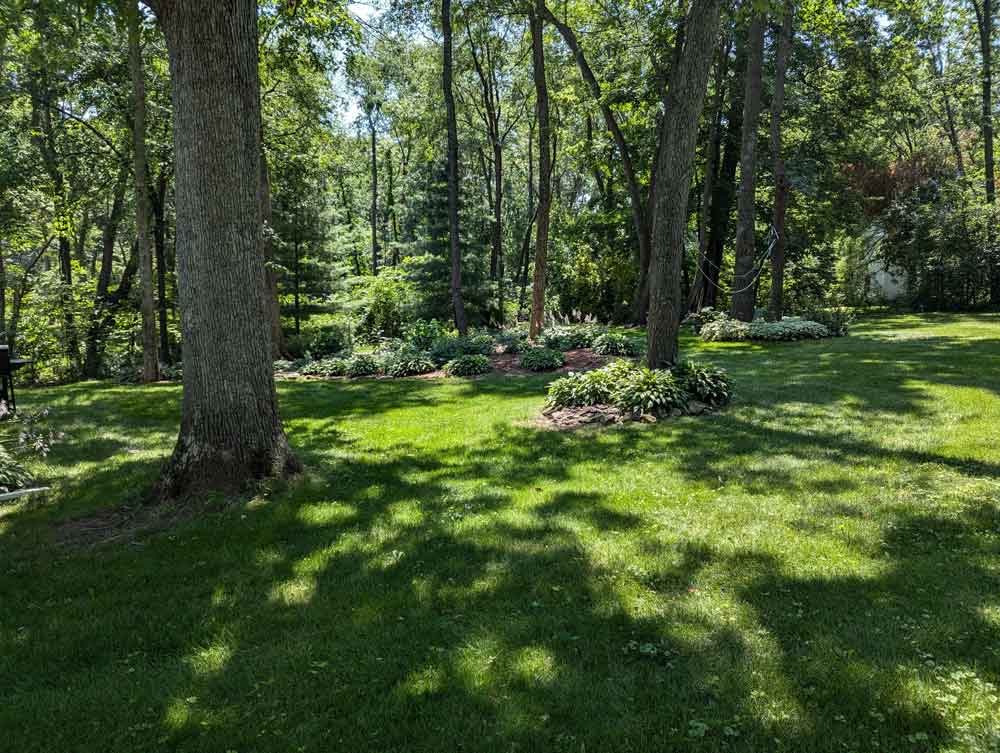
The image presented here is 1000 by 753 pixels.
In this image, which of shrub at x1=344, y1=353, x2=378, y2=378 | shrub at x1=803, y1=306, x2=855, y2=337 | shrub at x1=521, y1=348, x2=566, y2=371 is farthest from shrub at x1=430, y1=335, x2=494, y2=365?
shrub at x1=803, y1=306, x2=855, y2=337

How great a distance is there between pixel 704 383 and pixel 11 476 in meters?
7.47

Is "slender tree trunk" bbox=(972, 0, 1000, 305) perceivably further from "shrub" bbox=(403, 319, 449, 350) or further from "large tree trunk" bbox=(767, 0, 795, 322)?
"shrub" bbox=(403, 319, 449, 350)

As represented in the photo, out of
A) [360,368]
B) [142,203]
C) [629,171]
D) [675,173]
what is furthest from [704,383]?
[142,203]

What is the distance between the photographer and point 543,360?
12.3 meters

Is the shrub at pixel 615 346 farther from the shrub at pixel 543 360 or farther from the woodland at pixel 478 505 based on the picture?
the shrub at pixel 543 360

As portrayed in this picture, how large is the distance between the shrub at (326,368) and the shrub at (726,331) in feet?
28.6

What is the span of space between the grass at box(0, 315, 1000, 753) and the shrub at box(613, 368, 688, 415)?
93 centimetres

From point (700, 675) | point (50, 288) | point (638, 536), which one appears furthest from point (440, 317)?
point (700, 675)

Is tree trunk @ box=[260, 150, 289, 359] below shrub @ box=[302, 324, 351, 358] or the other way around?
the other way around

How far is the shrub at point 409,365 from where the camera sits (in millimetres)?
13406

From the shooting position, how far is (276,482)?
5336 mm

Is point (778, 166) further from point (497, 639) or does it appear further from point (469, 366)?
point (497, 639)

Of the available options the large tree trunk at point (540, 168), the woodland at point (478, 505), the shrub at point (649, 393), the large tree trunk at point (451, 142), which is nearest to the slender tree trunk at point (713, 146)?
the woodland at point (478, 505)

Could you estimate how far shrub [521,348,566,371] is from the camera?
1230 centimetres
